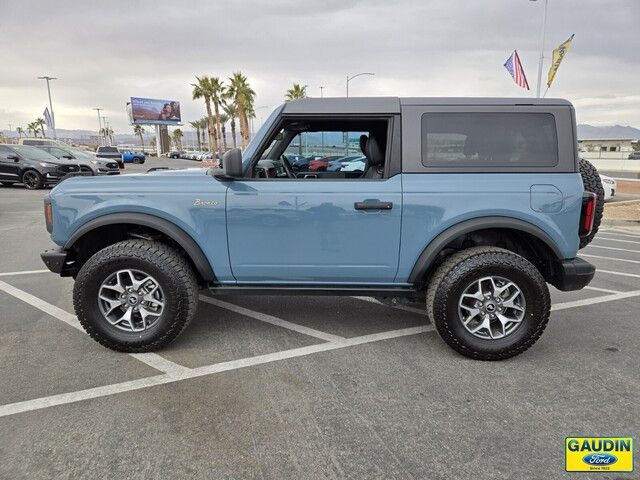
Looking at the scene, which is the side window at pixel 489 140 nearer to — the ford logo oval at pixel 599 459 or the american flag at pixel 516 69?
the ford logo oval at pixel 599 459

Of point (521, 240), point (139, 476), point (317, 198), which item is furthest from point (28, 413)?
point (521, 240)

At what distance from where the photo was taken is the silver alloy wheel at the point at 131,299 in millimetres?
3215

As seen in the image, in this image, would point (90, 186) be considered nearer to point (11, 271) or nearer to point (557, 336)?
point (11, 271)

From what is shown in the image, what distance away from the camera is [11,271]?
17.8ft

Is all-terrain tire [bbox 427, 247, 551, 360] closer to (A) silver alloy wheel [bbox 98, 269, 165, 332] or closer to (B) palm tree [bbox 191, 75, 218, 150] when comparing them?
(A) silver alloy wheel [bbox 98, 269, 165, 332]

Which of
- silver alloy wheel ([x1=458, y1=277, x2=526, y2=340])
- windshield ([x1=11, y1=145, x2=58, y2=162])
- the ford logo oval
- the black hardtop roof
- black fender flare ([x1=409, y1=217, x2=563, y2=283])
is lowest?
the ford logo oval

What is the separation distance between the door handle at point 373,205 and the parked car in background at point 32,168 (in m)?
14.1

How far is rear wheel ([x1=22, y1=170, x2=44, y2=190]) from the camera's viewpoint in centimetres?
1416

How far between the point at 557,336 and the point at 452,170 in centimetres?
180

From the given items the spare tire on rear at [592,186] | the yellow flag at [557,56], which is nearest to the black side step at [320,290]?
the spare tire on rear at [592,186]

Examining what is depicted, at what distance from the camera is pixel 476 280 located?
3.09 m

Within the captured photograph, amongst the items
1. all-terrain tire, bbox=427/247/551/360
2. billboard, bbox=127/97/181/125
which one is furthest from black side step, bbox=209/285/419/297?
billboard, bbox=127/97/181/125

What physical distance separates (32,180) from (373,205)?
1525cm

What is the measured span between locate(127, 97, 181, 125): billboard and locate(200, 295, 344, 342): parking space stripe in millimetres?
69100
